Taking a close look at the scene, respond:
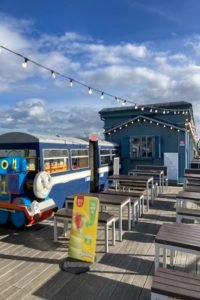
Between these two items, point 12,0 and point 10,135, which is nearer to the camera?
point 12,0

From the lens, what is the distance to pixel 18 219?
604 cm

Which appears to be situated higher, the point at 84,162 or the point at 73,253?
the point at 84,162

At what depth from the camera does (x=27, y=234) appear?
5.88 m

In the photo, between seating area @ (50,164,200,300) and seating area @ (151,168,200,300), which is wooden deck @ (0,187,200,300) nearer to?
seating area @ (50,164,200,300)

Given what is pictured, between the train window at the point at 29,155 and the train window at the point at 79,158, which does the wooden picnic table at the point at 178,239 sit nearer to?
the train window at the point at 29,155

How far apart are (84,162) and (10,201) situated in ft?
11.2

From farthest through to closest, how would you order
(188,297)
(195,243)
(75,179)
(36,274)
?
(75,179) → (36,274) → (195,243) → (188,297)

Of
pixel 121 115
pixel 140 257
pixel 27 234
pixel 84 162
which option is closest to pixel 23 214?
pixel 27 234

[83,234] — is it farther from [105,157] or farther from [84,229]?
[105,157]

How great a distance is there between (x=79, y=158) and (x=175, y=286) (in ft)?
21.0

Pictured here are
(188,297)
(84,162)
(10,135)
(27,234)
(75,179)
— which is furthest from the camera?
(84,162)

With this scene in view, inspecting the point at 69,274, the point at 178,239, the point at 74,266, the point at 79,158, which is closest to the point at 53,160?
the point at 79,158

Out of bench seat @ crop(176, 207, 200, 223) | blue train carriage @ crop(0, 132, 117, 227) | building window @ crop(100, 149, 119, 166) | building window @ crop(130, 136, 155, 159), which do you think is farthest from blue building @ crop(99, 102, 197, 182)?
bench seat @ crop(176, 207, 200, 223)

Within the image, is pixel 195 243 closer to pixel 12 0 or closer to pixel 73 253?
pixel 73 253
